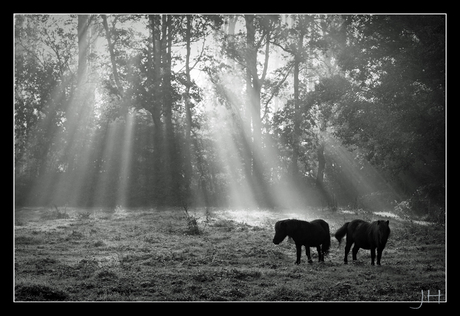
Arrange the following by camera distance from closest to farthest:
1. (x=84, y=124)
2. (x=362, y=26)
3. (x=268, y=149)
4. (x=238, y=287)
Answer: (x=238, y=287)
(x=362, y=26)
(x=84, y=124)
(x=268, y=149)

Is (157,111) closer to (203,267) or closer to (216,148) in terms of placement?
(216,148)

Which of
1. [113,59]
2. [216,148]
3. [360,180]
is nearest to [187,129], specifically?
[216,148]

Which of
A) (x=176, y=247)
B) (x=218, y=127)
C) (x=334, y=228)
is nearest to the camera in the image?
(x=176, y=247)

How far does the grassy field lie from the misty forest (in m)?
0.06

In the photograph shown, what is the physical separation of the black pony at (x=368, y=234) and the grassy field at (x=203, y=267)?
18.7 inches

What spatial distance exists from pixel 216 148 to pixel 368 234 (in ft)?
81.1

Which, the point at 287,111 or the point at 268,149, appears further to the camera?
the point at 268,149

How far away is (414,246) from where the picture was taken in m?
13.9

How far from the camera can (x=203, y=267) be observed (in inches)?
424

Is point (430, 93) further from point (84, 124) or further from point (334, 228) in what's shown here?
point (84, 124)

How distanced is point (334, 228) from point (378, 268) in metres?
7.66

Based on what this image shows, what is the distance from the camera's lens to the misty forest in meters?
10.9

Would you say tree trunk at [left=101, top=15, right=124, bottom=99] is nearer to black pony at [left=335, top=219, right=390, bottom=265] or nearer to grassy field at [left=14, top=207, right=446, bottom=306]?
grassy field at [left=14, top=207, right=446, bottom=306]
